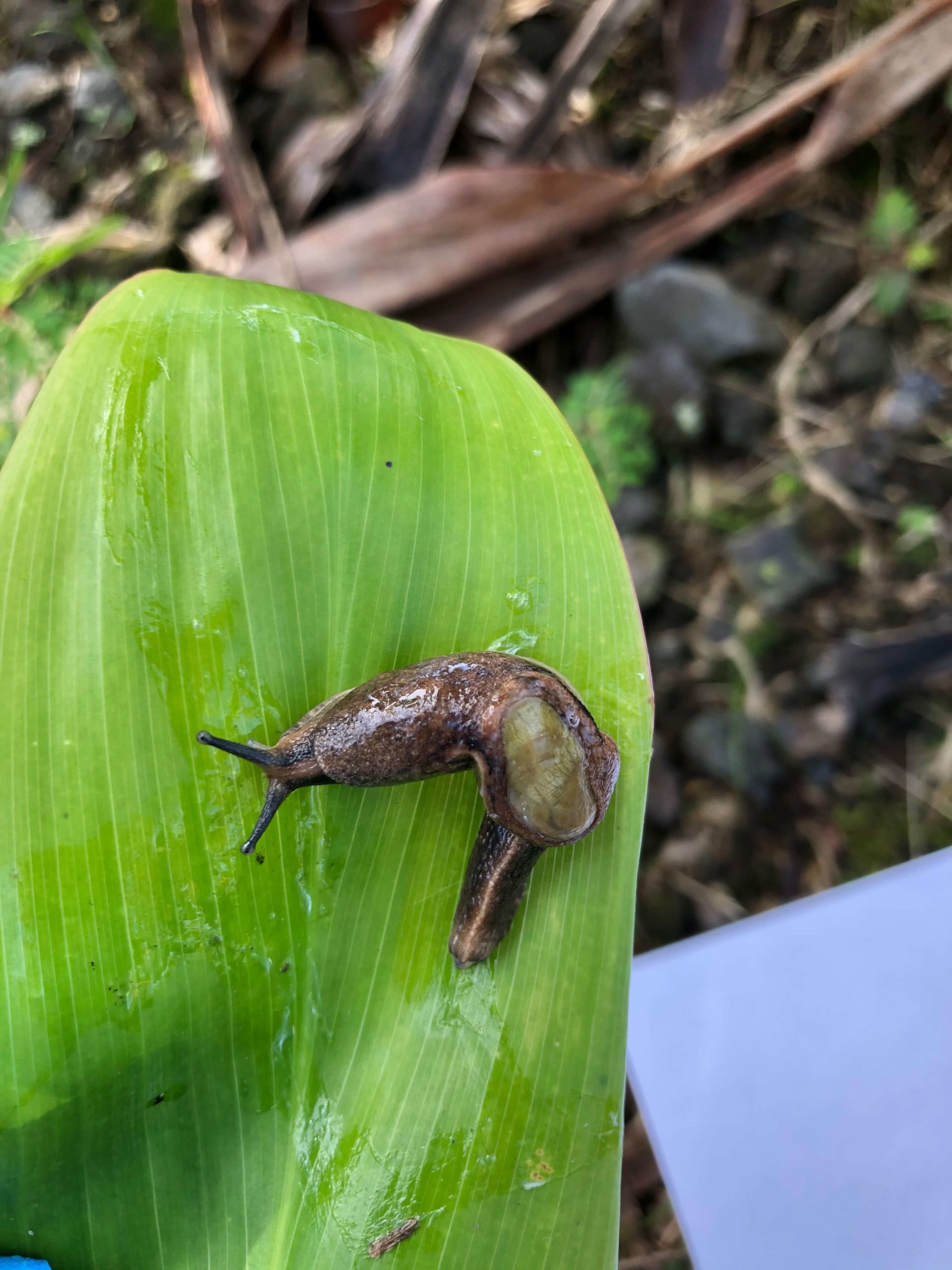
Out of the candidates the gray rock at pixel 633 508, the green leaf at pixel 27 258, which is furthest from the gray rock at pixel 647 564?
the green leaf at pixel 27 258

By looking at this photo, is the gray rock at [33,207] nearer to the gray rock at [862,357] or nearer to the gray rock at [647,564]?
the gray rock at [647,564]

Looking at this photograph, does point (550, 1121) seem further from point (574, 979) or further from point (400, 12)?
point (400, 12)

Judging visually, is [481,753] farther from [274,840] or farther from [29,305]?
[29,305]

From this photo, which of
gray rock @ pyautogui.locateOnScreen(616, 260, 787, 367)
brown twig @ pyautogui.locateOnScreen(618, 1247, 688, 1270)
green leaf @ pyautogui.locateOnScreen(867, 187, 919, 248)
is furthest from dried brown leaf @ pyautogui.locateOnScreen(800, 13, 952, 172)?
brown twig @ pyautogui.locateOnScreen(618, 1247, 688, 1270)

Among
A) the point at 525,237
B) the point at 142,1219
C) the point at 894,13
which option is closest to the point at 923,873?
the point at 142,1219

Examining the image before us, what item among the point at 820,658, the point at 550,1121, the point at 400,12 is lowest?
the point at 550,1121

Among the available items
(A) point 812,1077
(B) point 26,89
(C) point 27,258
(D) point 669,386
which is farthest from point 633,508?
(B) point 26,89
